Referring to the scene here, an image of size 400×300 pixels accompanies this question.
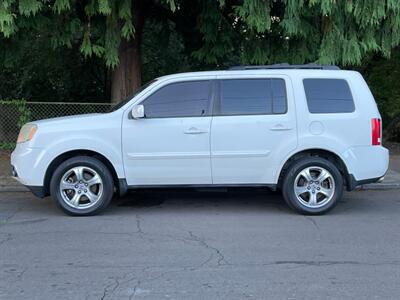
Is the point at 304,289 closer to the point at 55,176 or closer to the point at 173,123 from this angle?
the point at 173,123

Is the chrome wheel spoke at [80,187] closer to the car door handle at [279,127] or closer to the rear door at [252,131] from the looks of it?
the rear door at [252,131]

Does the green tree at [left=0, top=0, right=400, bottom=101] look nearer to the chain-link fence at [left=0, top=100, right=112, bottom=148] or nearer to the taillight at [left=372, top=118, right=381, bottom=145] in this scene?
the chain-link fence at [left=0, top=100, right=112, bottom=148]

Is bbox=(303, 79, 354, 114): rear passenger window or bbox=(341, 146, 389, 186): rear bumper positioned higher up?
bbox=(303, 79, 354, 114): rear passenger window

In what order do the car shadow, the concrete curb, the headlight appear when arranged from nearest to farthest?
1. the headlight
2. the car shadow
3. the concrete curb

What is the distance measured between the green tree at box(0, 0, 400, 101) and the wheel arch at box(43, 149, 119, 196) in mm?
2671

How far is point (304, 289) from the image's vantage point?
490 centimetres

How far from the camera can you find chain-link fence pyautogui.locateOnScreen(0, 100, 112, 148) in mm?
13281

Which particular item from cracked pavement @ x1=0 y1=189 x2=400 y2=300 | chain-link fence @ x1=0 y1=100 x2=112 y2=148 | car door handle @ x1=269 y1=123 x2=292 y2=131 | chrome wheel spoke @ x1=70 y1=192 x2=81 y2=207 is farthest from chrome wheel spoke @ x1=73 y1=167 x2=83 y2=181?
chain-link fence @ x1=0 y1=100 x2=112 y2=148

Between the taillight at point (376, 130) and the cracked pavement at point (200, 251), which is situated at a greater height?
the taillight at point (376, 130)

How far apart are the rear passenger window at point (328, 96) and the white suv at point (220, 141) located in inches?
0.5

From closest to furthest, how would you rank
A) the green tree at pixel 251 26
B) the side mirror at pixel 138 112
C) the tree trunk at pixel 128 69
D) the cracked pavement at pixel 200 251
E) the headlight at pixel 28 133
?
1. the cracked pavement at pixel 200 251
2. the side mirror at pixel 138 112
3. the headlight at pixel 28 133
4. the green tree at pixel 251 26
5. the tree trunk at pixel 128 69

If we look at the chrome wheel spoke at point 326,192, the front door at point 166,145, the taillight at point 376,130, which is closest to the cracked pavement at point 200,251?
the chrome wheel spoke at point 326,192

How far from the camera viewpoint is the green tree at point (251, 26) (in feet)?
31.1

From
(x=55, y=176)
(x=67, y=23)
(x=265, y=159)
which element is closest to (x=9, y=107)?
(x=67, y=23)
